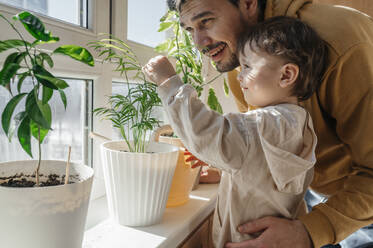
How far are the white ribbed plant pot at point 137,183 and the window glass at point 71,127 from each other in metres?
0.27

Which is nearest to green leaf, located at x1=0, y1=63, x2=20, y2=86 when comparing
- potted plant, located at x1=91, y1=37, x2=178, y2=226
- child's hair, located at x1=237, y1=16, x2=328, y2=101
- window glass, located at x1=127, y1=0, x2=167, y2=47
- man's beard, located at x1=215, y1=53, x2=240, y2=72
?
potted plant, located at x1=91, y1=37, x2=178, y2=226

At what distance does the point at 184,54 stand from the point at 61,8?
41cm

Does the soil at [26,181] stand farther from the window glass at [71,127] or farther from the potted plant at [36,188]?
the window glass at [71,127]

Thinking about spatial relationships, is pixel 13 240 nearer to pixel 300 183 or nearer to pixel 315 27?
pixel 300 183

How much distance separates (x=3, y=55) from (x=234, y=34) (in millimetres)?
657

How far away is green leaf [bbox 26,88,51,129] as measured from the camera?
49 centimetres

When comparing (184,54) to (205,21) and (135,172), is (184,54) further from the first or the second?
(135,172)

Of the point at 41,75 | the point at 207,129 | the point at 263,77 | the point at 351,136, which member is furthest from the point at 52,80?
the point at 351,136

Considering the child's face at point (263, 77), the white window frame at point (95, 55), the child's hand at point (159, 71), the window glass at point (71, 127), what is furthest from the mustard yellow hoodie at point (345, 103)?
the window glass at point (71, 127)

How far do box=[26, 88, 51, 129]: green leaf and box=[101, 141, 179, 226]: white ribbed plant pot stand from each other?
26 cm

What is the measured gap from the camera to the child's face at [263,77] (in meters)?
0.71

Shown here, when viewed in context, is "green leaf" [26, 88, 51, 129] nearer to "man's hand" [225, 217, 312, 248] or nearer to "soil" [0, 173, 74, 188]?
"soil" [0, 173, 74, 188]

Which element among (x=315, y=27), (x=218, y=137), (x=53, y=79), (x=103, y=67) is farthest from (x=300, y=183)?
(x=103, y=67)

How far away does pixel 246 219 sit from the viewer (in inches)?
29.3
